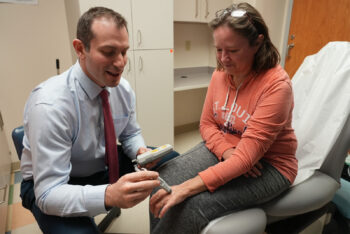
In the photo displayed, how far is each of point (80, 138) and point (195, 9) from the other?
192 cm

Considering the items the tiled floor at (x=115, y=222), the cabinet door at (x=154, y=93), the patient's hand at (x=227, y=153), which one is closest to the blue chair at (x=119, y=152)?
the tiled floor at (x=115, y=222)

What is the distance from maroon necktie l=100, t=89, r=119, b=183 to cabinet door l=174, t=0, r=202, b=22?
1571 millimetres

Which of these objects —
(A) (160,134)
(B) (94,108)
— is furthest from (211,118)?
(A) (160,134)

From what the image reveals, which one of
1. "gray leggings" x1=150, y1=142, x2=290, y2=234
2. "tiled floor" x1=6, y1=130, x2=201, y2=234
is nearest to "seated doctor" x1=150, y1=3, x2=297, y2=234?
"gray leggings" x1=150, y1=142, x2=290, y2=234

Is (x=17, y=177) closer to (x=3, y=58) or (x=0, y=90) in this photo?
(x=0, y=90)

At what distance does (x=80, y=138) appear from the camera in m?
0.93

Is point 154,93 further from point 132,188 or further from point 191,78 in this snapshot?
point 132,188

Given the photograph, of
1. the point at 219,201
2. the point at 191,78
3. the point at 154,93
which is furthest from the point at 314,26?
the point at 219,201

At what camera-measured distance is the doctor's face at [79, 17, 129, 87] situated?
0.83 metres

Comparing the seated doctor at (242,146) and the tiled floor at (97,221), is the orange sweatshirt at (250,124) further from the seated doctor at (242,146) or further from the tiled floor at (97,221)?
the tiled floor at (97,221)

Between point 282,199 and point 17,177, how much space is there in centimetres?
200

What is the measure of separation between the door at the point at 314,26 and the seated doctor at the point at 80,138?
7.24 ft

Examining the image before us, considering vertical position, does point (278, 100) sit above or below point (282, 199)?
above

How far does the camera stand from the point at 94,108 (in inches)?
38.2
